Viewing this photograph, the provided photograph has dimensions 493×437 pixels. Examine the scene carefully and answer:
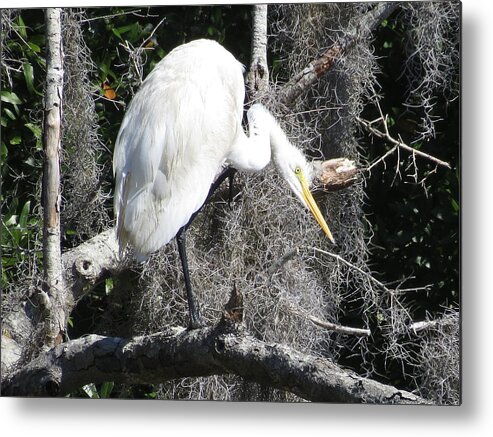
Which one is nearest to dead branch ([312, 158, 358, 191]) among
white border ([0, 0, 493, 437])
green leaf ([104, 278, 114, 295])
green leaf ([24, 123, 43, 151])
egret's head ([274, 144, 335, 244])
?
egret's head ([274, 144, 335, 244])

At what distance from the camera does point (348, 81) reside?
242 cm

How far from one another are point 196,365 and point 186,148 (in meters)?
0.50

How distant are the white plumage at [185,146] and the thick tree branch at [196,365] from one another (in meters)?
0.24

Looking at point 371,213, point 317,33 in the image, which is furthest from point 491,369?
point 317,33

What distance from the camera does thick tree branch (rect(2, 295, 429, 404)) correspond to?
227 cm

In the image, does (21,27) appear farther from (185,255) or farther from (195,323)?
(195,323)

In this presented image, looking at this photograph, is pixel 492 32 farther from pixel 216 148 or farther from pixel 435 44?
pixel 216 148

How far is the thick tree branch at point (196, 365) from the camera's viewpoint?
2.27 m

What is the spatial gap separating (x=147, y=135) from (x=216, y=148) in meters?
0.16

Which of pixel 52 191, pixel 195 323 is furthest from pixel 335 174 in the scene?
pixel 52 191

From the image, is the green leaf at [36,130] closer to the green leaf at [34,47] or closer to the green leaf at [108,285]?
the green leaf at [34,47]

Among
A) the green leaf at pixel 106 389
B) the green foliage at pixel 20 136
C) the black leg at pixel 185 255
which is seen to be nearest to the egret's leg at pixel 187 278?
the black leg at pixel 185 255

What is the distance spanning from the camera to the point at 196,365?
7.80ft

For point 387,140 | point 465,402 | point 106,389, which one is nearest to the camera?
point 465,402
